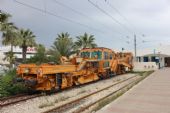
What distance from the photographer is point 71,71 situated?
22938 millimetres

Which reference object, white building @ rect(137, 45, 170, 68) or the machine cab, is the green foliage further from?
white building @ rect(137, 45, 170, 68)

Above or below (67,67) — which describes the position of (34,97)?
below

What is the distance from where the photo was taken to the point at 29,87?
1967 centimetres

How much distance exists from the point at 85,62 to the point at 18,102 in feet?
33.5

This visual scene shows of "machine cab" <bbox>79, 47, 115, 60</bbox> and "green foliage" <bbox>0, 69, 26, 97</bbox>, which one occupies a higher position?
"machine cab" <bbox>79, 47, 115, 60</bbox>

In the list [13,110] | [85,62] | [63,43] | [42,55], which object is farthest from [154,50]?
[13,110]

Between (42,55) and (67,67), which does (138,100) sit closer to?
(67,67)

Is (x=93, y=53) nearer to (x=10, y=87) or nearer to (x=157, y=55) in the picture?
(x=10, y=87)

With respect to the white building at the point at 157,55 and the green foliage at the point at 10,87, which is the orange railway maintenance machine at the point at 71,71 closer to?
the green foliage at the point at 10,87

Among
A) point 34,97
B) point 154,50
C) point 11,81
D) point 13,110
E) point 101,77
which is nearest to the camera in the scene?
point 13,110

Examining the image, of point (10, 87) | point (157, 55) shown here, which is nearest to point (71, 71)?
point (10, 87)

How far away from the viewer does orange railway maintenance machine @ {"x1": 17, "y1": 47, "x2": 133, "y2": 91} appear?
19578 mm

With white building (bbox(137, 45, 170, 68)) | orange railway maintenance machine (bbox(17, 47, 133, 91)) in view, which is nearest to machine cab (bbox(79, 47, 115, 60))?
orange railway maintenance machine (bbox(17, 47, 133, 91))

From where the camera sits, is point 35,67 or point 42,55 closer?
point 35,67
